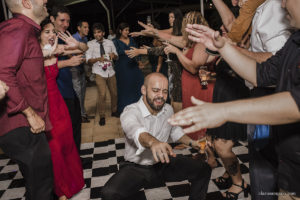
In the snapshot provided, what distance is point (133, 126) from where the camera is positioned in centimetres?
144

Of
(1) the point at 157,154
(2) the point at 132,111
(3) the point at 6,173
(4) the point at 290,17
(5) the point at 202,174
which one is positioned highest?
(4) the point at 290,17

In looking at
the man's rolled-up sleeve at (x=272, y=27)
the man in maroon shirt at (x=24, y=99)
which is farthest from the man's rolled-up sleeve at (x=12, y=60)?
the man's rolled-up sleeve at (x=272, y=27)

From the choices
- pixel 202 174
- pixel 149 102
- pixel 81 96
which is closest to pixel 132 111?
pixel 149 102

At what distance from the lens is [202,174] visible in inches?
62.4

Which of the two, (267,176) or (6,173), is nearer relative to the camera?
(267,176)

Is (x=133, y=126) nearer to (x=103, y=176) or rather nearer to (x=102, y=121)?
(x=103, y=176)

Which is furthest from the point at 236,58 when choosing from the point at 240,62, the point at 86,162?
the point at 86,162

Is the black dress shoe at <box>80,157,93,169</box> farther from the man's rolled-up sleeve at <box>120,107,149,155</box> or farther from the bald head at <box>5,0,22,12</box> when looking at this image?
the bald head at <box>5,0,22,12</box>

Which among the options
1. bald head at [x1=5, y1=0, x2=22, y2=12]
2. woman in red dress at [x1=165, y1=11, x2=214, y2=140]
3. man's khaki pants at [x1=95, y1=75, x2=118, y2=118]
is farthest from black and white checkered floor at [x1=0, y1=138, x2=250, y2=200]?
bald head at [x1=5, y1=0, x2=22, y2=12]

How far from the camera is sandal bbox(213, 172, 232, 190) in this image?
1961 mm

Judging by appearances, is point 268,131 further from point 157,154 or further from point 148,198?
point 148,198

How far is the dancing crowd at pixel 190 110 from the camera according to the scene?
920 millimetres

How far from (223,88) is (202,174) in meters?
0.61

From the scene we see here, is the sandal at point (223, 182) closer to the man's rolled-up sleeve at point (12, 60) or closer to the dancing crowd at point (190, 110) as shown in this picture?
the dancing crowd at point (190, 110)
